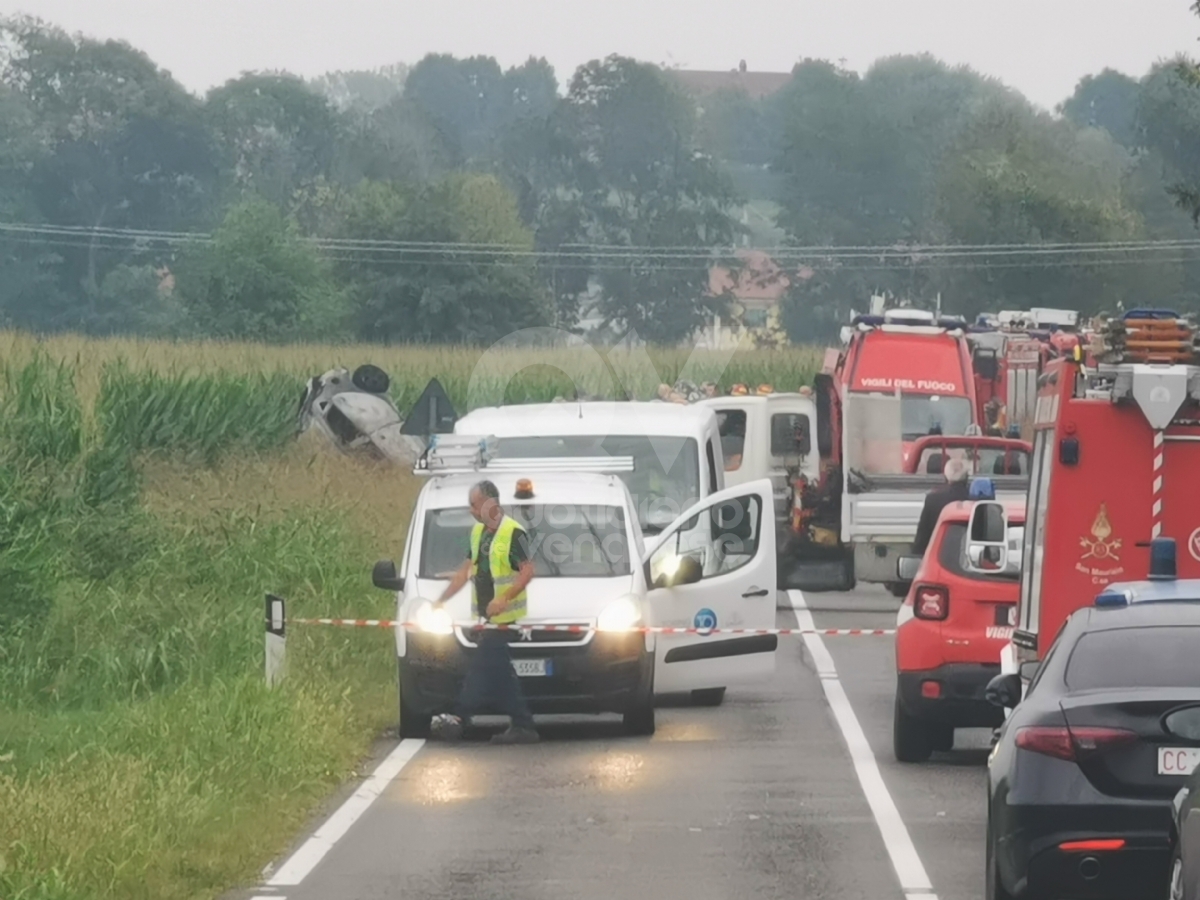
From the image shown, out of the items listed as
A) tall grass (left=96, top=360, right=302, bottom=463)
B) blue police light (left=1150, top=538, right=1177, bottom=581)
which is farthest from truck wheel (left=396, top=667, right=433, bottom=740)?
tall grass (left=96, top=360, right=302, bottom=463)

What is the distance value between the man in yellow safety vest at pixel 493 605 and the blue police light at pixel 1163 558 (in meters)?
4.99

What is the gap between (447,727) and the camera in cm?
1680

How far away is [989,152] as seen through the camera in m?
105

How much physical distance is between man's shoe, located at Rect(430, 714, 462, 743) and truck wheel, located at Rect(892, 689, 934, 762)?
285 cm

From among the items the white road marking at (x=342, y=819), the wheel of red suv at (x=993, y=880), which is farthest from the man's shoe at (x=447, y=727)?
the wheel of red suv at (x=993, y=880)

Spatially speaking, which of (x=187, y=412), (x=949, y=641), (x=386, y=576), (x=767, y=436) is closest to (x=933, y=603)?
(x=949, y=641)

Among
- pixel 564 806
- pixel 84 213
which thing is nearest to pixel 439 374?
pixel 564 806

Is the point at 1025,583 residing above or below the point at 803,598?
above

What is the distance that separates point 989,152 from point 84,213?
3541 centimetres

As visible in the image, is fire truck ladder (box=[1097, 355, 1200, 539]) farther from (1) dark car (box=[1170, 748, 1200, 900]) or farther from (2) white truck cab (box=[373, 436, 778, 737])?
(1) dark car (box=[1170, 748, 1200, 900])

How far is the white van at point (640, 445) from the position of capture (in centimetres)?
2208

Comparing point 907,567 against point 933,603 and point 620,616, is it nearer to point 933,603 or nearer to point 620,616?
point 933,603

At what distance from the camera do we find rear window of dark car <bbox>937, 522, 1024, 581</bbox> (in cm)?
1552

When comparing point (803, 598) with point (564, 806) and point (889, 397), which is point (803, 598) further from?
point (564, 806)
